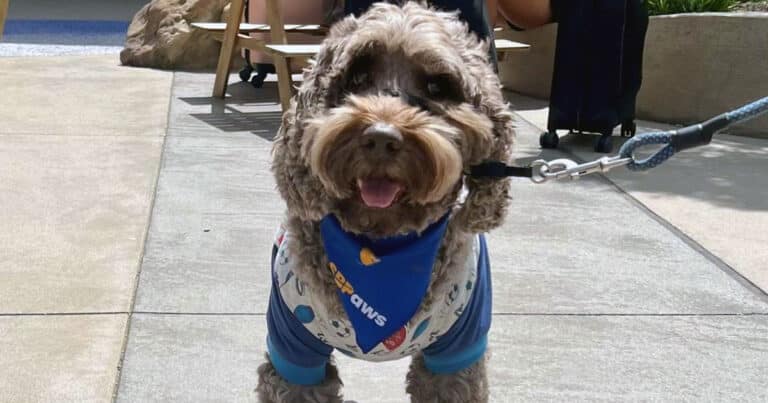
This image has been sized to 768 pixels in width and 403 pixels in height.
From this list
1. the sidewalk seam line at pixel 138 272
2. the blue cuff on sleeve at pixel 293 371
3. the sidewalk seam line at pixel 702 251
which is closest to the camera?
the blue cuff on sleeve at pixel 293 371

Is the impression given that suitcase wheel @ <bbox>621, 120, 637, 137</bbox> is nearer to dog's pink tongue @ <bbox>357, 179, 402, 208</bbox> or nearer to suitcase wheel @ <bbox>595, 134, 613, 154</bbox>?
suitcase wheel @ <bbox>595, 134, 613, 154</bbox>

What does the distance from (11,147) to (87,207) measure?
4.98 feet

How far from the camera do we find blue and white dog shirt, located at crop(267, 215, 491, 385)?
2.51 m

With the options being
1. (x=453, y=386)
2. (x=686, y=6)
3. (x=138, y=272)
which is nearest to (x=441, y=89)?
(x=453, y=386)

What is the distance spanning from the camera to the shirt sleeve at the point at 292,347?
2686mm

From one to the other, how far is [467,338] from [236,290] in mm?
1761

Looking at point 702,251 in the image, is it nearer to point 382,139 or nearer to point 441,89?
point 441,89

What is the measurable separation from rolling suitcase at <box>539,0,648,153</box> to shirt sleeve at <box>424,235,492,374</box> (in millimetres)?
4300

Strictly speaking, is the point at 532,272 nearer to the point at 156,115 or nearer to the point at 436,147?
the point at 436,147

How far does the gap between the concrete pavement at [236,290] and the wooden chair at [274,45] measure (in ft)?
3.36

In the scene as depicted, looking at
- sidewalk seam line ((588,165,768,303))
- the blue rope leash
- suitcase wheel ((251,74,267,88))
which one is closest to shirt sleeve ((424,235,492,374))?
the blue rope leash

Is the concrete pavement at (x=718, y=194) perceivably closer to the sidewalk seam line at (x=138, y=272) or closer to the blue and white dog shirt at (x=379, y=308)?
the blue and white dog shirt at (x=379, y=308)

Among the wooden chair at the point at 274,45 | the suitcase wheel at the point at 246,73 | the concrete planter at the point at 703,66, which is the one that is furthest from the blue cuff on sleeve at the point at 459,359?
the suitcase wheel at the point at 246,73

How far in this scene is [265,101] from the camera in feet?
29.1
